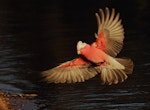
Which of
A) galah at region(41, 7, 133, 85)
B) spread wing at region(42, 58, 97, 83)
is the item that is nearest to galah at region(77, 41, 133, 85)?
galah at region(41, 7, 133, 85)

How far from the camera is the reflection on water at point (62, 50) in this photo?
1338cm

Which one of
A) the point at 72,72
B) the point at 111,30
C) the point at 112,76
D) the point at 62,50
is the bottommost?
the point at 112,76

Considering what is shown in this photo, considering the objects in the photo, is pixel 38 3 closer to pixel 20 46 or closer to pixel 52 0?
pixel 52 0

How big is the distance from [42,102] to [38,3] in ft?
84.6

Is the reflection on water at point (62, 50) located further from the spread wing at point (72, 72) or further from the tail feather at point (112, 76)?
Answer: the tail feather at point (112, 76)

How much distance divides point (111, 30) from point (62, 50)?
13.7m

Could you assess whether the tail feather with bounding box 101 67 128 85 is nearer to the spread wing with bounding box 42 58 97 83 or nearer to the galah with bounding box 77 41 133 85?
the galah with bounding box 77 41 133 85

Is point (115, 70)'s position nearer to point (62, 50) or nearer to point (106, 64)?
point (106, 64)

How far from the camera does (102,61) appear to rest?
680 cm

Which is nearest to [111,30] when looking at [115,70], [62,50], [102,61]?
[102,61]

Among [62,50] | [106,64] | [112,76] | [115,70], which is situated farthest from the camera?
→ [62,50]

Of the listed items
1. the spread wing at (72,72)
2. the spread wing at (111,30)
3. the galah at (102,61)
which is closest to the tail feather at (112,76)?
the galah at (102,61)

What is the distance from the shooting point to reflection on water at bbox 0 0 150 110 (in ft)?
43.9

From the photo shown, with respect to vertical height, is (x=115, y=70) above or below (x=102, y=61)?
below
